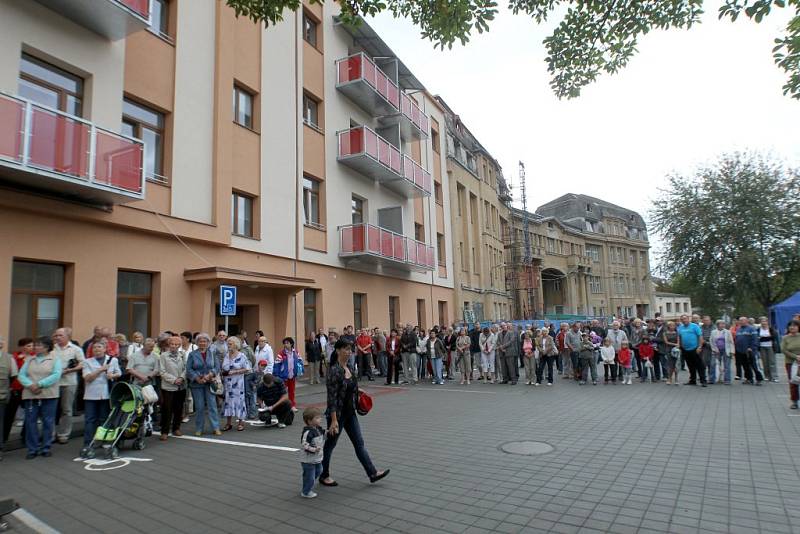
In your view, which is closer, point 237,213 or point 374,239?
point 237,213

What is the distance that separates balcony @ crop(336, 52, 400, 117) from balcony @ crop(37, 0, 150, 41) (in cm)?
1022

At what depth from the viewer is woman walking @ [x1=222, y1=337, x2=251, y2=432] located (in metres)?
9.45

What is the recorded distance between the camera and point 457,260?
31.7m

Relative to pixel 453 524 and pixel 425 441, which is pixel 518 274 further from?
pixel 453 524

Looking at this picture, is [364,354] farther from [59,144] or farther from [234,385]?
[59,144]

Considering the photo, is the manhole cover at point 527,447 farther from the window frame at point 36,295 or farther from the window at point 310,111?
the window at point 310,111

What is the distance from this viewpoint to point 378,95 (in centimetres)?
2181

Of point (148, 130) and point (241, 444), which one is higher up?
point (148, 130)

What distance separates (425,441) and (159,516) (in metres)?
4.21

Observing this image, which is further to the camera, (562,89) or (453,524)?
(562,89)

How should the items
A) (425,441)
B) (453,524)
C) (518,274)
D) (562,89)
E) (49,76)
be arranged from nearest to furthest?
(453,524) → (562,89) → (425,441) → (49,76) → (518,274)

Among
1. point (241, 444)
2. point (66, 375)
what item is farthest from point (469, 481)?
point (66, 375)

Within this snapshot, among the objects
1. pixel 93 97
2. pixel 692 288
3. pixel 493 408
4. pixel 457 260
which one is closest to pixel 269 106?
pixel 93 97

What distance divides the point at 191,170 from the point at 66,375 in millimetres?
6971
